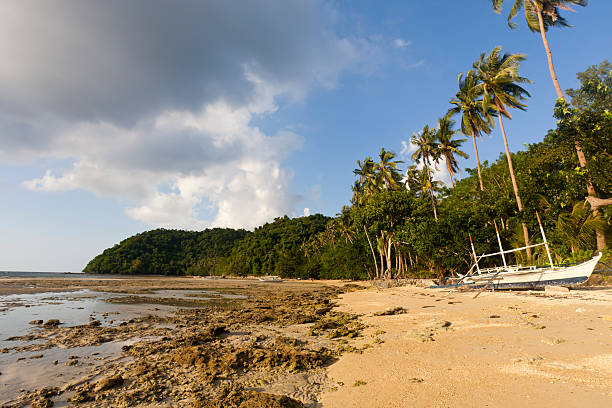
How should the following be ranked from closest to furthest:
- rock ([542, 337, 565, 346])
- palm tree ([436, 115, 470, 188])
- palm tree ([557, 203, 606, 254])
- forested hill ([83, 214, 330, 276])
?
rock ([542, 337, 565, 346]) → palm tree ([557, 203, 606, 254]) → palm tree ([436, 115, 470, 188]) → forested hill ([83, 214, 330, 276])

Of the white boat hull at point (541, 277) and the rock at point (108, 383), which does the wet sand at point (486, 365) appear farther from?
the white boat hull at point (541, 277)

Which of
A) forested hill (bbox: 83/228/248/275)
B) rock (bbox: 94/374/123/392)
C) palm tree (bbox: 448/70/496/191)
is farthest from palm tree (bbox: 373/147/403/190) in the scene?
forested hill (bbox: 83/228/248/275)

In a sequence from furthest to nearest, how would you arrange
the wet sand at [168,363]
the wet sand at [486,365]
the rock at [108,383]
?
1. the rock at [108,383]
2. the wet sand at [168,363]
3. the wet sand at [486,365]

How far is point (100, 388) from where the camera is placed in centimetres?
556

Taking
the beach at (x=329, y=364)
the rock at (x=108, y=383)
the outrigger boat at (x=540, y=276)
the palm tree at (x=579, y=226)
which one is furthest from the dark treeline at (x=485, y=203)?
the rock at (x=108, y=383)

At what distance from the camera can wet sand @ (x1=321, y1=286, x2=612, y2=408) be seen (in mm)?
4586

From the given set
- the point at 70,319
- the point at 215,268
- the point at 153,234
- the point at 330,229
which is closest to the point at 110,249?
the point at 153,234

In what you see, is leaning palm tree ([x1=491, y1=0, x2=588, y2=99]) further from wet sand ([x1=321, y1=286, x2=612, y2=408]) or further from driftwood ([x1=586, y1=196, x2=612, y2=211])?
wet sand ([x1=321, y1=286, x2=612, y2=408])

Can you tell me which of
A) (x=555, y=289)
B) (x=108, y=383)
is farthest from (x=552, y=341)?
(x=555, y=289)

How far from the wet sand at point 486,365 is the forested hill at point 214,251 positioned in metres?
80.8

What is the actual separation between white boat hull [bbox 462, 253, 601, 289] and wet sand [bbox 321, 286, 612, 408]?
22.2 ft

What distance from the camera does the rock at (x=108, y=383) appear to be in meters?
5.59

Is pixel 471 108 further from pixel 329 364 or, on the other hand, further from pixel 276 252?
pixel 276 252

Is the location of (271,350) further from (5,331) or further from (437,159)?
(437,159)
